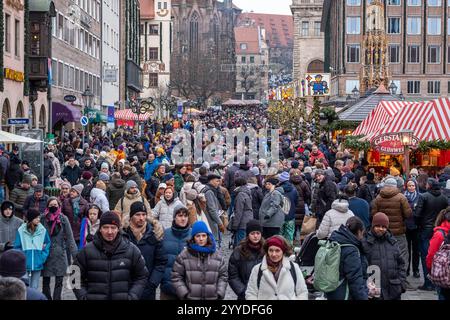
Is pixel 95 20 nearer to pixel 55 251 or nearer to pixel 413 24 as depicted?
pixel 413 24

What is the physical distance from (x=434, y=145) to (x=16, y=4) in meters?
19.8

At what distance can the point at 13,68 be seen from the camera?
37.2 meters

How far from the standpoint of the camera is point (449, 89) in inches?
3438

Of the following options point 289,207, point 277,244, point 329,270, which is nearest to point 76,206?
point 289,207

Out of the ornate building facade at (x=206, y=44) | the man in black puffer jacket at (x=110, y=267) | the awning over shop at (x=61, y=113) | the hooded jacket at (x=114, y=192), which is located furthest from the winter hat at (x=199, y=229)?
the ornate building facade at (x=206, y=44)

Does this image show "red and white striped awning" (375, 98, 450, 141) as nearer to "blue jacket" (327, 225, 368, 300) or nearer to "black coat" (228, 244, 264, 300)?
"blue jacket" (327, 225, 368, 300)

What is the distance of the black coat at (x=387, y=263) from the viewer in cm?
985

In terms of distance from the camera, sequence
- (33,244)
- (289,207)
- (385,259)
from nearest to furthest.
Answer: (385,259), (33,244), (289,207)

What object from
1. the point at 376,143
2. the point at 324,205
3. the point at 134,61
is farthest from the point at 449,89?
the point at 324,205

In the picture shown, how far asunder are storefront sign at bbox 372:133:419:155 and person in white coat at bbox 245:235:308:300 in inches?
565

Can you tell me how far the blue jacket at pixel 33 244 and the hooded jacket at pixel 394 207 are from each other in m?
4.72

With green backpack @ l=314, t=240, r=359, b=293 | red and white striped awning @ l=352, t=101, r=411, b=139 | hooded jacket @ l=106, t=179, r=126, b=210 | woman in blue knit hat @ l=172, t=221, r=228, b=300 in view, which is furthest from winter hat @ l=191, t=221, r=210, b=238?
red and white striped awning @ l=352, t=101, r=411, b=139

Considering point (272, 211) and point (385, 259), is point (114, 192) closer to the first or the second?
point (272, 211)
